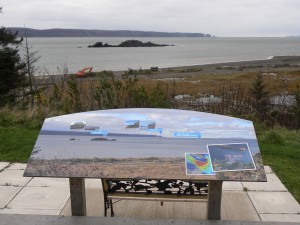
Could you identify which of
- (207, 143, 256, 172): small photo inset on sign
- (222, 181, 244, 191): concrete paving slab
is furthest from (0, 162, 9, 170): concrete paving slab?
(207, 143, 256, 172): small photo inset on sign

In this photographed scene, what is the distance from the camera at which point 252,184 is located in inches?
214

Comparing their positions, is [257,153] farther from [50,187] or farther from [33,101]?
[33,101]

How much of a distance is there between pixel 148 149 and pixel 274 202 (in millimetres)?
1999

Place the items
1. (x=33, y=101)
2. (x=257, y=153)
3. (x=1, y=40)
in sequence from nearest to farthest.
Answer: (x=257, y=153) → (x=33, y=101) → (x=1, y=40)

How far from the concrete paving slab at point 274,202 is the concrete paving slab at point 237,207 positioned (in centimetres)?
9

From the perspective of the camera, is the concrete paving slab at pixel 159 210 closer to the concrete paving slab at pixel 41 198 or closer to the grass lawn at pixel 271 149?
the concrete paving slab at pixel 41 198

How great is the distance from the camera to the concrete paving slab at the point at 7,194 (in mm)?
4824

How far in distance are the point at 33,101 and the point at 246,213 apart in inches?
393

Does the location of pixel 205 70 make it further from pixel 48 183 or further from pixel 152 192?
pixel 152 192

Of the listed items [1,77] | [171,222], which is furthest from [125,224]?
[1,77]

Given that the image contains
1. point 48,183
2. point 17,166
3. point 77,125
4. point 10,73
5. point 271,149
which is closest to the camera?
point 77,125

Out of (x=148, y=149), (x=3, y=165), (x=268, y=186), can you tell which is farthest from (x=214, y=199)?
(x=3, y=165)

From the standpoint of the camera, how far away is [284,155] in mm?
7203

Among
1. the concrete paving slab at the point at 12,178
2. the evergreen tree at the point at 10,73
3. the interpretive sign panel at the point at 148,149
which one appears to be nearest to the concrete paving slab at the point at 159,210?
the interpretive sign panel at the point at 148,149
